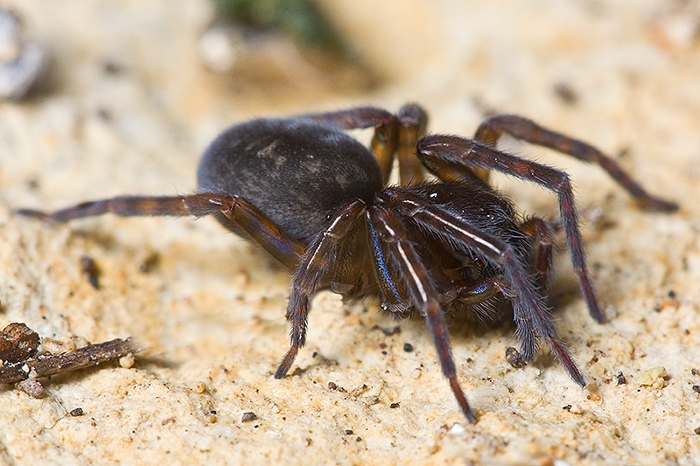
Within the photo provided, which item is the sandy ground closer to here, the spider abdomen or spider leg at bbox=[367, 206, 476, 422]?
spider leg at bbox=[367, 206, 476, 422]

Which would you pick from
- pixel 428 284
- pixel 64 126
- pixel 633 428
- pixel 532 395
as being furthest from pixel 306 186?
pixel 64 126

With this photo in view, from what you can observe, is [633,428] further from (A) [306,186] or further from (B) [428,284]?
(A) [306,186]

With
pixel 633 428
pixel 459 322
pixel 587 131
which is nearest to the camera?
pixel 633 428

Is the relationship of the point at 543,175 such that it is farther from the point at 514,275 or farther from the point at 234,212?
the point at 234,212

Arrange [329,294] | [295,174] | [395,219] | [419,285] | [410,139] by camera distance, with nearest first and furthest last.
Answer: [419,285]
[395,219]
[295,174]
[329,294]
[410,139]

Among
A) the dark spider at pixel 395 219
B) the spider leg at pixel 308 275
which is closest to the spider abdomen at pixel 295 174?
the dark spider at pixel 395 219

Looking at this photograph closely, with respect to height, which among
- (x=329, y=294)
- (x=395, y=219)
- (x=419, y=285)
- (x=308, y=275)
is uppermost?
(x=395, y=219)

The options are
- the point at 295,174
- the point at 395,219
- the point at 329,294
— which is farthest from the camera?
the point at 329,294

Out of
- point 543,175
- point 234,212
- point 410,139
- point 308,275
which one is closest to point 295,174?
point 234,212
